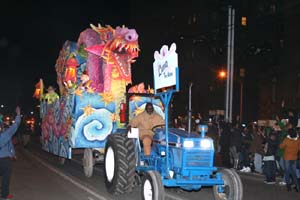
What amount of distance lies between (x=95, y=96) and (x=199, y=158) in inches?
228

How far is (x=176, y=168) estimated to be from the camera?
30.9ft

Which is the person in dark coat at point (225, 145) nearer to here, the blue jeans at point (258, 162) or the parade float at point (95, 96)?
the blue jeans at point (258, 162)

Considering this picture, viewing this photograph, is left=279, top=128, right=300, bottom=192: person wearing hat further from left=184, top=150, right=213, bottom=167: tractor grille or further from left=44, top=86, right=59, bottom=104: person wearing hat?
left=44, top=86, right=59, bottom=104: person wearing hat

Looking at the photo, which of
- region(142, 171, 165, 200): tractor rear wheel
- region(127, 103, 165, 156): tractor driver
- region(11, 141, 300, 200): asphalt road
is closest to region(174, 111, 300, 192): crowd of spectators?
region(11, 141, 300, 200): asphalt road

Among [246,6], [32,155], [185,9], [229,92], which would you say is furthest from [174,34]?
[32,155]

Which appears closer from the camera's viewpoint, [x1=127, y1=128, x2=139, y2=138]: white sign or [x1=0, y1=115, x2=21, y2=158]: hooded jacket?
[x1=0, y1=115, x2=21, y2=158]: hooded jacket

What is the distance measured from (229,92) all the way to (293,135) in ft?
43.1

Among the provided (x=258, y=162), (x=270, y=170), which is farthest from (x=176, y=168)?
(x=258, y=162)

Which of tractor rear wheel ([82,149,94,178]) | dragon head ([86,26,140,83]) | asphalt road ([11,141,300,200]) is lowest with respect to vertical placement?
asphalt road ([11,141,300,200])

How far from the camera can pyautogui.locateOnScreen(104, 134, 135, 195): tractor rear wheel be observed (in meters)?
10.4

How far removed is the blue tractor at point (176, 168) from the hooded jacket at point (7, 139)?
87.3 inches

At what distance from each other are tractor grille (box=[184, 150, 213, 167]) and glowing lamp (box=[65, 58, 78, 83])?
8.45 m

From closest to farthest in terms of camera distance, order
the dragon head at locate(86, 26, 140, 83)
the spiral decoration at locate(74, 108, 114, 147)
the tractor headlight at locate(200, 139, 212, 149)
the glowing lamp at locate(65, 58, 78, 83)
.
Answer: the tractor headlight at locate(200, 139, 212, 149)
the spiral decoration at locate(74, 108, 114, 147)
the dragon head at locate(86, 26, 140, 83)
the glowing lamp at locate(65, 58, 78, 83)

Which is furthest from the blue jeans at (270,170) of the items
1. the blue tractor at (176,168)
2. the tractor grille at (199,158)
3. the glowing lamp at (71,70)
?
the glowing lamp at (71,70)
